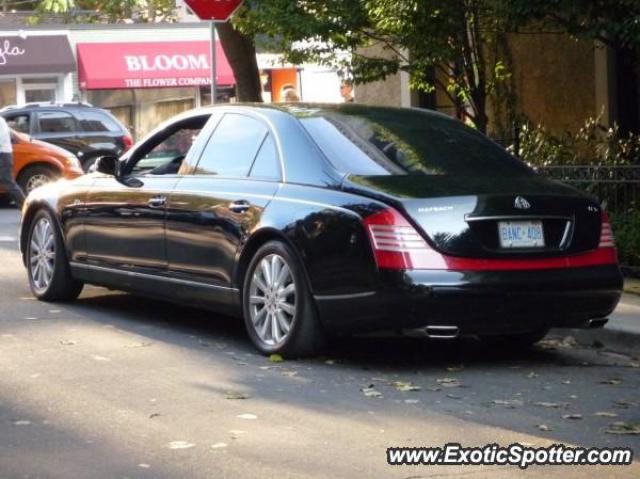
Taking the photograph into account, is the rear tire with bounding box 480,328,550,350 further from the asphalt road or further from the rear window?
the rear window

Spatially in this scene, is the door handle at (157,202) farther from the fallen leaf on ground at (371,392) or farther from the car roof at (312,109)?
the fallen leaf on ground at (371,392)

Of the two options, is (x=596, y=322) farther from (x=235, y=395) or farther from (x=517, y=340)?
(x=235, y=395)

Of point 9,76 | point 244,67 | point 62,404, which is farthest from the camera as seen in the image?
point 9,76

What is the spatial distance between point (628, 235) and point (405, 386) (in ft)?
15.1

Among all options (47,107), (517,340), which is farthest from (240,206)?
(47,107)

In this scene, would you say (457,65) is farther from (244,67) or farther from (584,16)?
(244,67)

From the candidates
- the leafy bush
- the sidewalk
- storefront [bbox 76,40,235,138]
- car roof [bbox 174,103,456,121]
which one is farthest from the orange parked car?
storefront [bbox 76,40,235,138]

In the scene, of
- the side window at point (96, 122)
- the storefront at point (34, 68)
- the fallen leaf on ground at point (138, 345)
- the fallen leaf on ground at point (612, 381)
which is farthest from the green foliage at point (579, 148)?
the storefront at point (34, 68)

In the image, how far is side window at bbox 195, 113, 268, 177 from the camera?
916 cm

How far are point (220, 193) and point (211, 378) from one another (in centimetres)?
157

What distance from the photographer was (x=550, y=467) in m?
5.97

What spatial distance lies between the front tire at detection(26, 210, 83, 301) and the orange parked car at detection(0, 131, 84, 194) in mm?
12750

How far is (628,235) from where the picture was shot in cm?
1183

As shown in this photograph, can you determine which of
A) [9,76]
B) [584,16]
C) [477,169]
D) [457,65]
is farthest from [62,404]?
[9,76]
